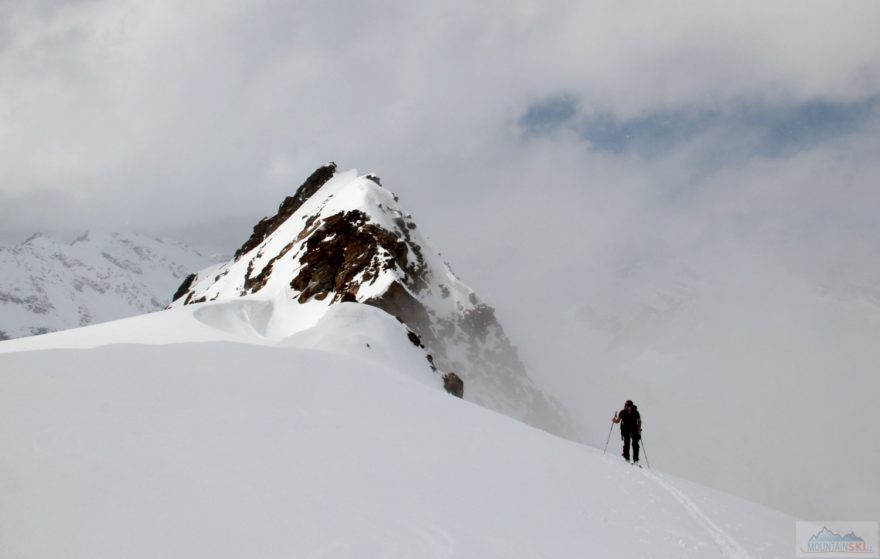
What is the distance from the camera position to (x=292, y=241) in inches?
2628

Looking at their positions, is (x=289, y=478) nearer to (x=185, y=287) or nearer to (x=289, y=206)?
(x=289, y=206)

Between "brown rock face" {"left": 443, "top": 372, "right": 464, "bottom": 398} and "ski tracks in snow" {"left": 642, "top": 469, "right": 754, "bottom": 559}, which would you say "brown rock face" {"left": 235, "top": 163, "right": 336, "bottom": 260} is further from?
"ski tracks in snow" {"left": 642, "top": 469, "right": 754, "bottom": 559}

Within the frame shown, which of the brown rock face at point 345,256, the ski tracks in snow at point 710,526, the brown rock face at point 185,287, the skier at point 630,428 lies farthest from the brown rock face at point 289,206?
the ski tracks in snow at point 710,526

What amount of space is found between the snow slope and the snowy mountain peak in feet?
111

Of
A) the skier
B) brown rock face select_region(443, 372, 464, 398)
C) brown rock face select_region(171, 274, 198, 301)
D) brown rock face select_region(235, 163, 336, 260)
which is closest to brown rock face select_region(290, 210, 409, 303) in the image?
brown rock face select_region(443, 372, 464, 398)

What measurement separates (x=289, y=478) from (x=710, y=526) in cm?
695

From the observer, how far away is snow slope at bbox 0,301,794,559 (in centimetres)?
457

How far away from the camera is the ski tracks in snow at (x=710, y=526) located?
23.6 feet

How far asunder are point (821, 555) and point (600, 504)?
363 cm

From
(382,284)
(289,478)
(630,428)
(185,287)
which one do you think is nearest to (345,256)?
(382,284)

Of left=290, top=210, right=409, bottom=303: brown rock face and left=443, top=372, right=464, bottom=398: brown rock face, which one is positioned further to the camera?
left=290, top=210, right=409, bottom=303: brown rock face

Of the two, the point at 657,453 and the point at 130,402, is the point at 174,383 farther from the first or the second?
the point at 657,453

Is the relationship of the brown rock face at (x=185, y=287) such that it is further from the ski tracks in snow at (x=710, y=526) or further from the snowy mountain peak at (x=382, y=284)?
the ski tracks in snow at (x=710, y=526)

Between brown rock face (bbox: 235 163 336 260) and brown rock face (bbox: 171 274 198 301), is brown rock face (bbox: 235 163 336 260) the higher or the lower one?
the higher one
